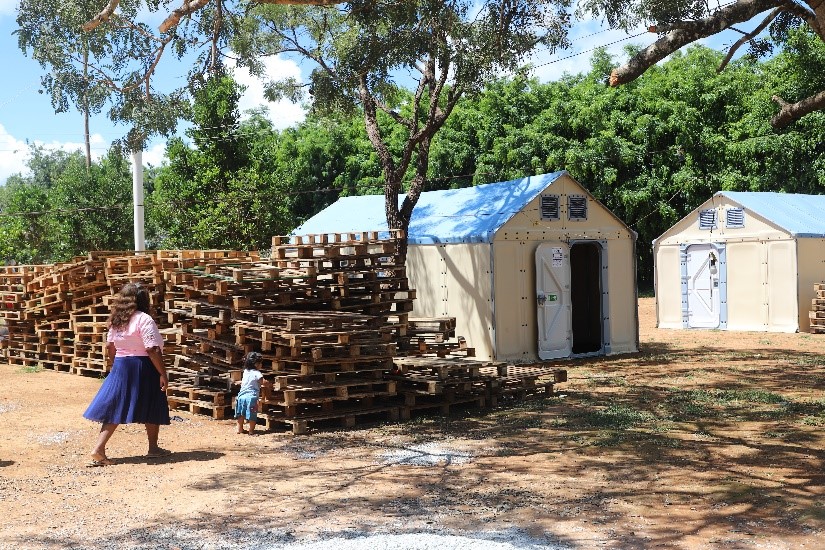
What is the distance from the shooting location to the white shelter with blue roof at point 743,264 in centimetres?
2302

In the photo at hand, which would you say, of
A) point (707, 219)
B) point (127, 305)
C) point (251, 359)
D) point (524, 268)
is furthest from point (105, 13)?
point (707, 219)

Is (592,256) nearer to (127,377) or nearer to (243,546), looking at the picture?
(127,377)

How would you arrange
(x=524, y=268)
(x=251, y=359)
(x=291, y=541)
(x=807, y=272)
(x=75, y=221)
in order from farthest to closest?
(x=75, y=221) → (x=807, y=272) → (x=524, y=268) → (x=251, y=359) → (x=291, y=541)

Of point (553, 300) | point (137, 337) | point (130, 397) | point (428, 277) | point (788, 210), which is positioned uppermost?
point (788, 210)

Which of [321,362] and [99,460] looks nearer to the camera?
[99,460]

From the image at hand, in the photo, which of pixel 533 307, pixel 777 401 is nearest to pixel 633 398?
pixel 777 401

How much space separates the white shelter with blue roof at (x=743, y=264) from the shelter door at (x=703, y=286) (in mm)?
26

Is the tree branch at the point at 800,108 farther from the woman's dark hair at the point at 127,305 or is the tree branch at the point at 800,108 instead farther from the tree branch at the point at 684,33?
the woman's dark hair at the point at 127,305

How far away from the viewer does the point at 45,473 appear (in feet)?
29.8

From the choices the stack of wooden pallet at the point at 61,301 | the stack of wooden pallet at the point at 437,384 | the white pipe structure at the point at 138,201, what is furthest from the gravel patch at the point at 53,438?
the white pipe structure at the point at 138,201

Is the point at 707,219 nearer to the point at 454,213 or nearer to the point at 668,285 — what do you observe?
the point at 668,285

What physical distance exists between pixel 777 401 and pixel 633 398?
1917 mm

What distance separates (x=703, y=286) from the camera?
81.9 feet

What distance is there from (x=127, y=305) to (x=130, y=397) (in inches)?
36.8
